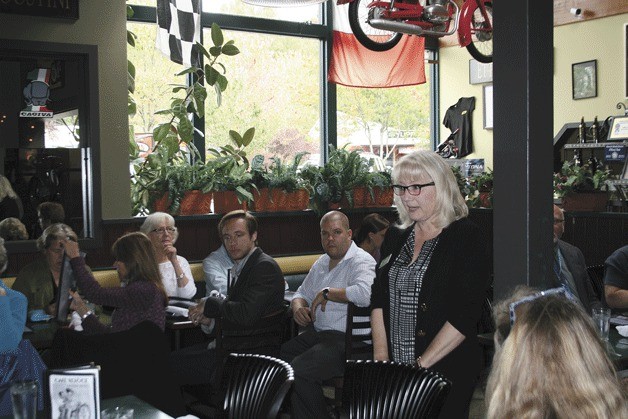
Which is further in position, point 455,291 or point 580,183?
point 580,183

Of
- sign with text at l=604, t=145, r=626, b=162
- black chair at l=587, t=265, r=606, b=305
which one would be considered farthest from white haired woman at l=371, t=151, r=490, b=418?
sign with text at l=604, t=145, r=626, b=162

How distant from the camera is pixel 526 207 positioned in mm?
2965

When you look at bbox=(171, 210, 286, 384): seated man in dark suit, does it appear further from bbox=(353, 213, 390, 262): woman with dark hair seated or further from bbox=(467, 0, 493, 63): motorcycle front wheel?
bbox=(467, 0, 493, 63): motorcycle front wheel

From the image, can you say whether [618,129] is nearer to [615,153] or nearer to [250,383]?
[615,153]

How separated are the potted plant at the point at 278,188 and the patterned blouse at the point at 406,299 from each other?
407 centimetres

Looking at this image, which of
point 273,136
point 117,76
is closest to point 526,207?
point 117,76

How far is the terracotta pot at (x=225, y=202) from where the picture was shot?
6961mm

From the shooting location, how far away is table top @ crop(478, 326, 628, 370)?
11.5 ft

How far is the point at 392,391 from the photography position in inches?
107

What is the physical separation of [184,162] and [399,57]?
3.97m

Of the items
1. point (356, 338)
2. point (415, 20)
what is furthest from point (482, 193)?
point (356, 338)

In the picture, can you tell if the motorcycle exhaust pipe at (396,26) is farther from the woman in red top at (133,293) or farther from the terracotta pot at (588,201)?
the woman in red top at (133,293)

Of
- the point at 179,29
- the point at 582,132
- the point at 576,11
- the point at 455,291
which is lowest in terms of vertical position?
the point at 455,291

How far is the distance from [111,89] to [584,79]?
6.71 meters
